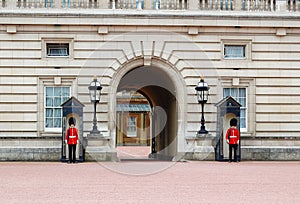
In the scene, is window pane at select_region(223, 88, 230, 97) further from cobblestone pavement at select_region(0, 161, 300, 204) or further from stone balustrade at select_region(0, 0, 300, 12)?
cobblestone pavement at select_region(0, 161, 300, 204)

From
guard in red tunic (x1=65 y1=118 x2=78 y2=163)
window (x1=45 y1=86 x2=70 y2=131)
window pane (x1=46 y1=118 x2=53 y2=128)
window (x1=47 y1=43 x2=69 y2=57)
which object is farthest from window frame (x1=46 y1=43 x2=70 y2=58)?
guard in red tunic (x1=65 y1=118 x2=78 y2=163)

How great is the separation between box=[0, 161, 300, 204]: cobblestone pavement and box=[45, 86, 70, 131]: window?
387cm

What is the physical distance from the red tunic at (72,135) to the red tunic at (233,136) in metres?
4.81

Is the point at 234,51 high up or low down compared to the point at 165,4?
down

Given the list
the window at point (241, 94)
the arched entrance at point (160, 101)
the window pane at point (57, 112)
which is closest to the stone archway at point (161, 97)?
the arched entrance at point (160, 101)

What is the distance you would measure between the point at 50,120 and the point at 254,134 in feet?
22.3

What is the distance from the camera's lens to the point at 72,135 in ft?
70.9

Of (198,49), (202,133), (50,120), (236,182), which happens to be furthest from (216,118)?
(236,182)

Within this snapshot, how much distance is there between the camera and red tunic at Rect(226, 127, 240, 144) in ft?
72.7

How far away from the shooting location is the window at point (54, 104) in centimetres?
2328

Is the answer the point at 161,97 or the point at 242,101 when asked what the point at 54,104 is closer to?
the point at 161,97

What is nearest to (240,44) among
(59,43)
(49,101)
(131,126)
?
(59,43)

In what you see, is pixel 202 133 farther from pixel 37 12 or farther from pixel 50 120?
pixel 37 12

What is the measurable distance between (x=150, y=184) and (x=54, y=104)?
9.87 meters
